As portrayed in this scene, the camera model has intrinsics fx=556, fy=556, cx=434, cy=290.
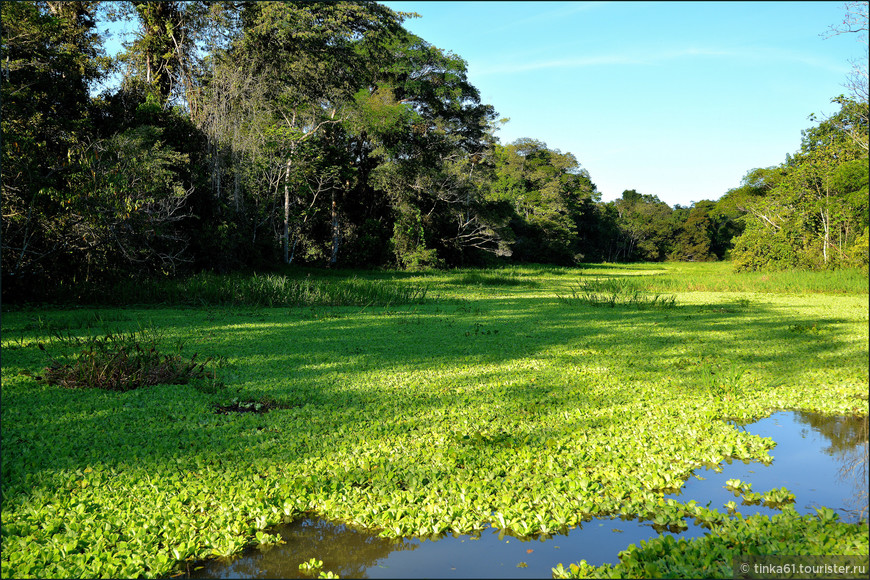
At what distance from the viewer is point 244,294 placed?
32.6 ft

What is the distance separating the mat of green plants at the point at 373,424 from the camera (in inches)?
97.7

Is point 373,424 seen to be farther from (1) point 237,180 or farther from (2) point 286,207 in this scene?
(2) point 286,207

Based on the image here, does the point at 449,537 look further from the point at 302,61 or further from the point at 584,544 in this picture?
the point at 302,61

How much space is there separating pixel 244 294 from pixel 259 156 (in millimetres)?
7309

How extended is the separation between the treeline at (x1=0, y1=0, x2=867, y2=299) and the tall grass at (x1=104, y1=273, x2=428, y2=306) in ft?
2.46

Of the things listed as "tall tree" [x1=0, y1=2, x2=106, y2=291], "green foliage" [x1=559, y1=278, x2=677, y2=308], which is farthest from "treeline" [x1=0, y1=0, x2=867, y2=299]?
"green foliage" [x1=559, y1=278, x2=677, y2=308]

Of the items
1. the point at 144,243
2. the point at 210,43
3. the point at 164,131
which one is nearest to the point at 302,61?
the point at 210,43

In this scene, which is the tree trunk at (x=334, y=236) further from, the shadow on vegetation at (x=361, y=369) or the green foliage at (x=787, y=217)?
the green foliage at (x=787, y=217)

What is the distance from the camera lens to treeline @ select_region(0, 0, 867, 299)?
346 inches

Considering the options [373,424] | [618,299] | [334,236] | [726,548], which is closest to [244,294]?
[373,424]

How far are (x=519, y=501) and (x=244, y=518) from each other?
1.27 m

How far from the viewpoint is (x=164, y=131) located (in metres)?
13.1

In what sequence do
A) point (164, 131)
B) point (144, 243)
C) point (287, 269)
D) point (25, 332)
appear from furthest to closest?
point (287, 269)
point (164, 131)
point (144, 243)
point (25, 332)

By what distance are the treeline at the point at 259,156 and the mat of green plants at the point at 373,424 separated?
133 cm
